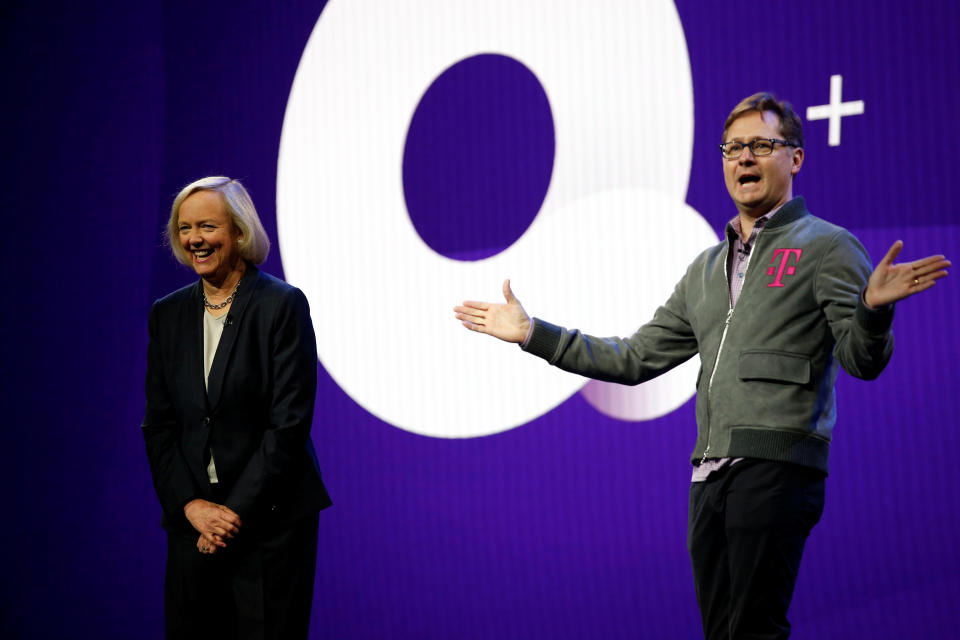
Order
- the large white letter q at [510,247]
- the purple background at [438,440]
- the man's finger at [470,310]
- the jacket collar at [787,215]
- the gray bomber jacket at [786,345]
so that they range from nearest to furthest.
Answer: the gray bomber jacket at [786,345]
the jacket collar at [787,215]
the man's finger at [470,310]
the purple background at [438,440]
the large white letter q at [510,247]

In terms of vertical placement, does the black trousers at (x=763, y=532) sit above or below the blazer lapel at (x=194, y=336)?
below

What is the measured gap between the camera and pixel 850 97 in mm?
2463

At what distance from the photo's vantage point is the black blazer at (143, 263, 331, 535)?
2.05 m

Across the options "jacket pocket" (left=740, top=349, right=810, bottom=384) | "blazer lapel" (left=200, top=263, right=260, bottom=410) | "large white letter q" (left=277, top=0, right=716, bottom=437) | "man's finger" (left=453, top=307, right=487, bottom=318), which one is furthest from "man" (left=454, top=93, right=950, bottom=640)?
"blazer lapel" (left=200, top=263, right=260, bottom=410)

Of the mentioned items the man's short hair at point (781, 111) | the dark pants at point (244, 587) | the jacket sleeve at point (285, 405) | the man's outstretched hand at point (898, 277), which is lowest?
the dark pants at point (244, 587)

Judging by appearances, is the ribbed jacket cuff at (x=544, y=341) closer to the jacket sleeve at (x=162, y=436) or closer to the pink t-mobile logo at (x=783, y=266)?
the pink t-mobile logo at (x=783, y=266)

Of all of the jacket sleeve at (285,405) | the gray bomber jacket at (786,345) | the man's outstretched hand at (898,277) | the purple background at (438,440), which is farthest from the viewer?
the purple background at (438,440)

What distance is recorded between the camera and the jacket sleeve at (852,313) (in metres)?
1.56

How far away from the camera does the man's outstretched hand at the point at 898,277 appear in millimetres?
1514

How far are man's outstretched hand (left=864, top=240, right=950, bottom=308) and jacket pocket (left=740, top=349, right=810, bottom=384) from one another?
22cm

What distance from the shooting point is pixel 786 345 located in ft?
5.73

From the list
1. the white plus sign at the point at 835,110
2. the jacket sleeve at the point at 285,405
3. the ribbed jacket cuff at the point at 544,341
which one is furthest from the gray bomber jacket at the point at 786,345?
the jacket sleeve at the point at 285,405

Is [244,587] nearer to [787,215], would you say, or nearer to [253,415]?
[253,415]

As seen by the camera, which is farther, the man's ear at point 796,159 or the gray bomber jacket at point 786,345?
the man's ear at point 796,159
